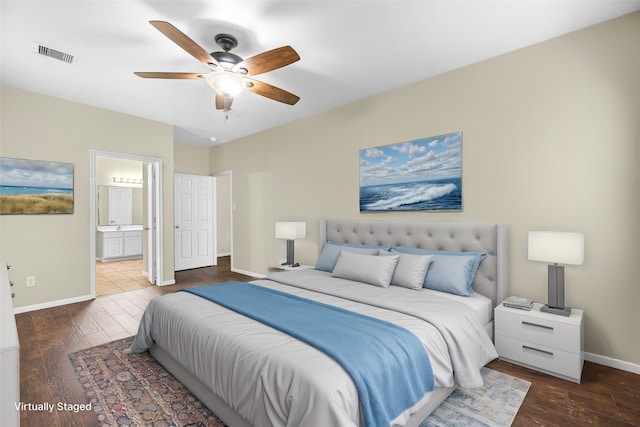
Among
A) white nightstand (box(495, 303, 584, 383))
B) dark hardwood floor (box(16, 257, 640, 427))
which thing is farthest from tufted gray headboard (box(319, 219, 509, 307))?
dark hardwood floor (box(16, 257, 640, 427))

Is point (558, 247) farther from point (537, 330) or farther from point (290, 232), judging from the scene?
point (290, 232)

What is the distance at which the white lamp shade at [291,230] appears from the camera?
14.4ft

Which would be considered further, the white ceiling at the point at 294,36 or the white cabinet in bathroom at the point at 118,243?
the white cabinet in bathroom at the point at 118,243

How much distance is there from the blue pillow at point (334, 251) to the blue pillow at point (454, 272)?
665 millimetres

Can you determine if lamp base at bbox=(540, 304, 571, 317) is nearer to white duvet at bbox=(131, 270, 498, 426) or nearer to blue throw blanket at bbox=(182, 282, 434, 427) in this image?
white duvet at bbox=(131, 270, 498, 426)

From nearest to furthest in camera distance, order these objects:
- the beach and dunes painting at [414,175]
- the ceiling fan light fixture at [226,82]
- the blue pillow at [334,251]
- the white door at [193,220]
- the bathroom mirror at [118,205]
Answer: the ceiling fan light fixture at [226,82] < the beach and dunes painting at [414,175] < the blue pillow at [334,251] < the white door at [193,220] < the bathroom mirror at [118,205]

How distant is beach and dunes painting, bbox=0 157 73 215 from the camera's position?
3643 millimetres

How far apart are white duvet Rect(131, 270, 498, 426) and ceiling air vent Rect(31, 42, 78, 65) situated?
96.3 inches

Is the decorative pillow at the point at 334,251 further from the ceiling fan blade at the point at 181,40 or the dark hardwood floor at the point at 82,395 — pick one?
the ceiling fan blade at the point at 181,40

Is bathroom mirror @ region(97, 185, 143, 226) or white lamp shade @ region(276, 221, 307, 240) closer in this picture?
white lamp shade @ region(276, 221, 307, 240)

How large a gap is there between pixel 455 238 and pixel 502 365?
1.14 meters

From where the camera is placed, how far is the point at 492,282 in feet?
9.32

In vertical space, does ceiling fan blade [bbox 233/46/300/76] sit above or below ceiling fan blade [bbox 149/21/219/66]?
below

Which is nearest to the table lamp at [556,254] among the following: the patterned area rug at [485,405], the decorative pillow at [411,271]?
the patterned area rug at [485,405]
